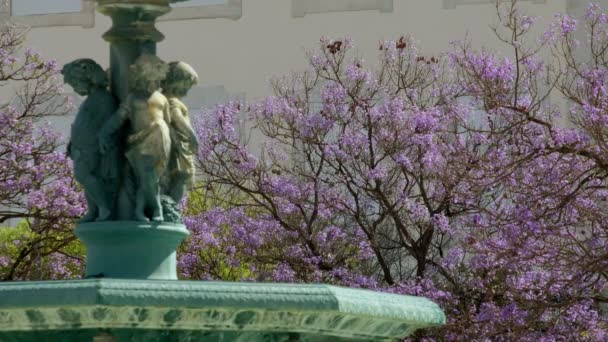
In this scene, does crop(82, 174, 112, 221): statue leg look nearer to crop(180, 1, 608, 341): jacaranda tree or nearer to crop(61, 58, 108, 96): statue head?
crop(61, 58, 108, 96): statue head

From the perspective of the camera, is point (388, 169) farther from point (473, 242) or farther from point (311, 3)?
point (311, 3)

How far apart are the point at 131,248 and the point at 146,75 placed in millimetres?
757

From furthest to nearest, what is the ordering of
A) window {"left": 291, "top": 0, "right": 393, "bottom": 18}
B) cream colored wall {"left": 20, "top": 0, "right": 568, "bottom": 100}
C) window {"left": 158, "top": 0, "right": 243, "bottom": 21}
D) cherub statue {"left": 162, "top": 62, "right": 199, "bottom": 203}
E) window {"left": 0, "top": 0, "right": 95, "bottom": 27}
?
window {"left": 158, "top": 0, "right": 243, "bottom": 21}
window {"left": 0, "top": 0, "right": 95, "bottom": 27}
window {"left": 291, "top": 0, "right": 393, "bottom": 18}
cream colored wall {"left": 20, "top": 0, "right": 568, "bottom": 100}
cherub statue {"left": 162, "top": 62, "right": 199, "bottom": 203}

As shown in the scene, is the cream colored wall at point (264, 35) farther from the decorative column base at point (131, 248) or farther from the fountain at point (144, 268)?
the decorative column base at point (131, 248)

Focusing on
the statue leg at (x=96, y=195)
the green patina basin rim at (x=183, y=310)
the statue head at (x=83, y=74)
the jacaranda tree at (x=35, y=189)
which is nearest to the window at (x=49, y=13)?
the jacaranda tree at (x=35, y=189)

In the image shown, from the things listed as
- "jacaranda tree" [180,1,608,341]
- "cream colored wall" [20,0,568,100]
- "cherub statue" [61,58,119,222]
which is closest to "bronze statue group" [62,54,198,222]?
"cherub statue" [61,58,119,222]

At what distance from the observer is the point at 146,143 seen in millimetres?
7504

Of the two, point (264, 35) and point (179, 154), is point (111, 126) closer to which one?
point (179, 154)

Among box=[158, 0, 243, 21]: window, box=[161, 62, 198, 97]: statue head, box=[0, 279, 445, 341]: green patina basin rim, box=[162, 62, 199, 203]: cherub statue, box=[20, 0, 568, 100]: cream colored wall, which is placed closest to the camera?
box=[0, 279, 445, 341]: green patina basin rim

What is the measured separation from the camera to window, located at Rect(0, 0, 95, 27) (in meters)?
35.9

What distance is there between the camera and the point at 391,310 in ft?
23.3

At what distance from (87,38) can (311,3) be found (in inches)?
186

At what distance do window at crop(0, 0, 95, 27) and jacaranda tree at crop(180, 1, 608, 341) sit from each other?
12.4m

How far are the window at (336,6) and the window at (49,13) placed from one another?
415 cm
